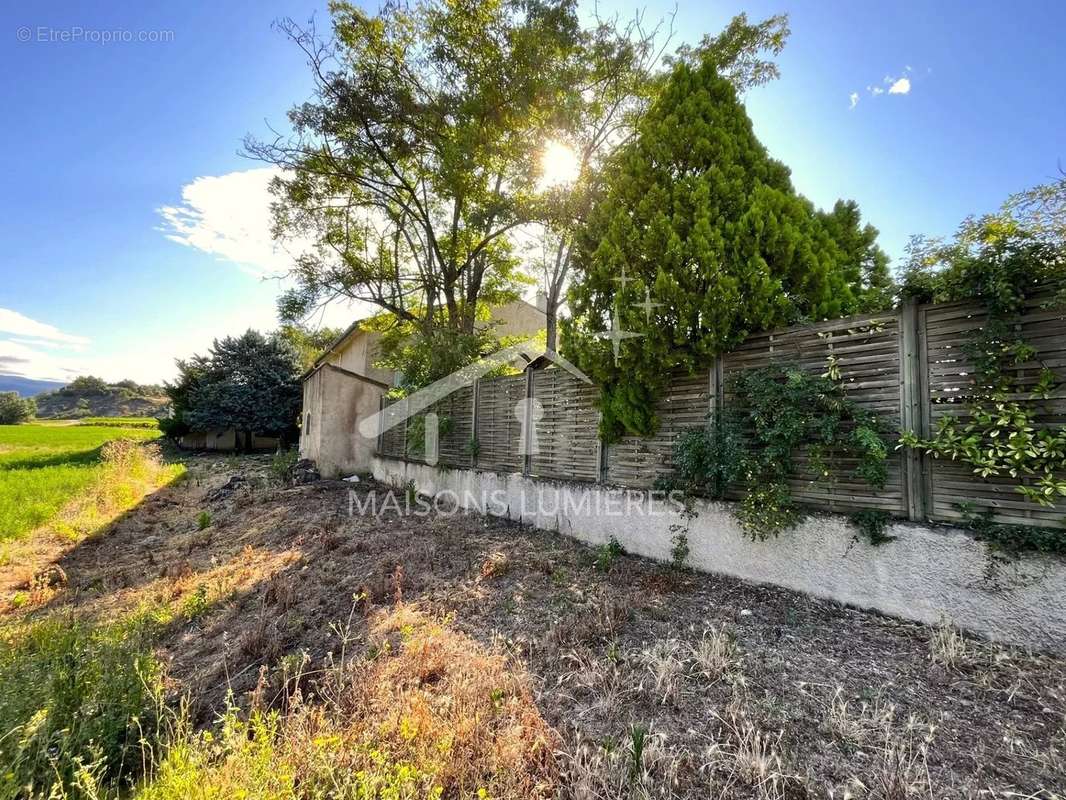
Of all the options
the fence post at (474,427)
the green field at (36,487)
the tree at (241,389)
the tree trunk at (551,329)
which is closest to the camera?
the green field at (36,487)

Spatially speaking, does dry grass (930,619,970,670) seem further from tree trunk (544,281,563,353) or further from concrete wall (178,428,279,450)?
concrete wall (178,428,279,450)

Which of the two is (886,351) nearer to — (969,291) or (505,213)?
(969,291)

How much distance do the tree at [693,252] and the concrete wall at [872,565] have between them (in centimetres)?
124

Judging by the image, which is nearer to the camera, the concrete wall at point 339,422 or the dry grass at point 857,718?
the dry grass at point 857,718

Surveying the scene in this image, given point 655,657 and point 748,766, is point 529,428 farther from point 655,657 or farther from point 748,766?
point 748,766

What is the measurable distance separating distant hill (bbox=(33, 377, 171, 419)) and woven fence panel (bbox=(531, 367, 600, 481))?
63813 millimetres

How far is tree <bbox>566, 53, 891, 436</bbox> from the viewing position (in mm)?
4316

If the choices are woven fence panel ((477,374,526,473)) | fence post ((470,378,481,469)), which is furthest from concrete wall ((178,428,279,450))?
woven fence panel ((477,374,526,473))

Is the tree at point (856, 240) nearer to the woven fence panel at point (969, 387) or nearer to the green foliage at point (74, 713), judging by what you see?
the woven fence panel at point (969, 387)

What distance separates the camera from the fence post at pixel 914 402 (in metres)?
3.31

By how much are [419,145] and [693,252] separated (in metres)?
9.37

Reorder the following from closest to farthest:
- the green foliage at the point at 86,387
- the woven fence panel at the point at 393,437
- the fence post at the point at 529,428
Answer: the fence post at the point at 529,428
the woven fence panel at the point at 393,437
the green foliage at the point at 86,387

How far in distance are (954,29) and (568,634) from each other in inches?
294

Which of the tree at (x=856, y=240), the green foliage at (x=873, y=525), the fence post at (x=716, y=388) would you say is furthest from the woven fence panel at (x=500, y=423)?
the tree at (x=856, y=240)
